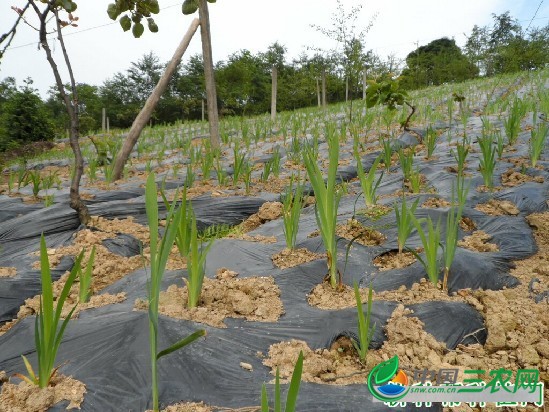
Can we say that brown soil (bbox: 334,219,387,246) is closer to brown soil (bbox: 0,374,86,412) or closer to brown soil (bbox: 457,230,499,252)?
brown soil (bbox: 457,230,499,252)

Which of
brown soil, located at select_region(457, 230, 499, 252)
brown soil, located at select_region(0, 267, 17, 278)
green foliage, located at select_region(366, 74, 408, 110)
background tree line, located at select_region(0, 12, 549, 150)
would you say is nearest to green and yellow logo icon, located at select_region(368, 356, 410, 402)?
brown soil, located at select_region(457, 230, 499, 252)

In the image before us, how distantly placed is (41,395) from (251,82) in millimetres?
27958

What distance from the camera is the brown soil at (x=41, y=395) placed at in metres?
0.84

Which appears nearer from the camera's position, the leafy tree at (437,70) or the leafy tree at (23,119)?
the leafy tree at (23,119)

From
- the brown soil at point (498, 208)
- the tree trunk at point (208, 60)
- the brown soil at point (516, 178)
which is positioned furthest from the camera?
A: the tree trunk at point (208, 60)

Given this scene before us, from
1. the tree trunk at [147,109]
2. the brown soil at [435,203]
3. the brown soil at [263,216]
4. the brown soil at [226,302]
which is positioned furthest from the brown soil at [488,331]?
the tree trunk at [147,109]

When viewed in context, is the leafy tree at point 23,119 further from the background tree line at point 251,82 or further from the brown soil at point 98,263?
the brown soil at point 98,263

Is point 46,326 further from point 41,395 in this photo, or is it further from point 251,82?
point 251,82

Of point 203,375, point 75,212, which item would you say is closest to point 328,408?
point 203,375

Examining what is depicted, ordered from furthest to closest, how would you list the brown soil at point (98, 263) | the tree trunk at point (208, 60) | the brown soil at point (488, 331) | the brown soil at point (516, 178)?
1. the tree trunk at point (208, 60)
2. the brown soil at point (516, 178)
3. the brown soil at point (98, 263)
4. the brown soil at point (488, 331)

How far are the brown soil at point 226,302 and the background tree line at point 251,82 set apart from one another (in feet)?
42.5

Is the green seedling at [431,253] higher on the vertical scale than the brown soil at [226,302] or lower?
higher

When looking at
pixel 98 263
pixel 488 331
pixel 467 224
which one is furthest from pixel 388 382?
pixel 98 263

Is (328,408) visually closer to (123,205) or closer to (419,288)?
(419,288)
